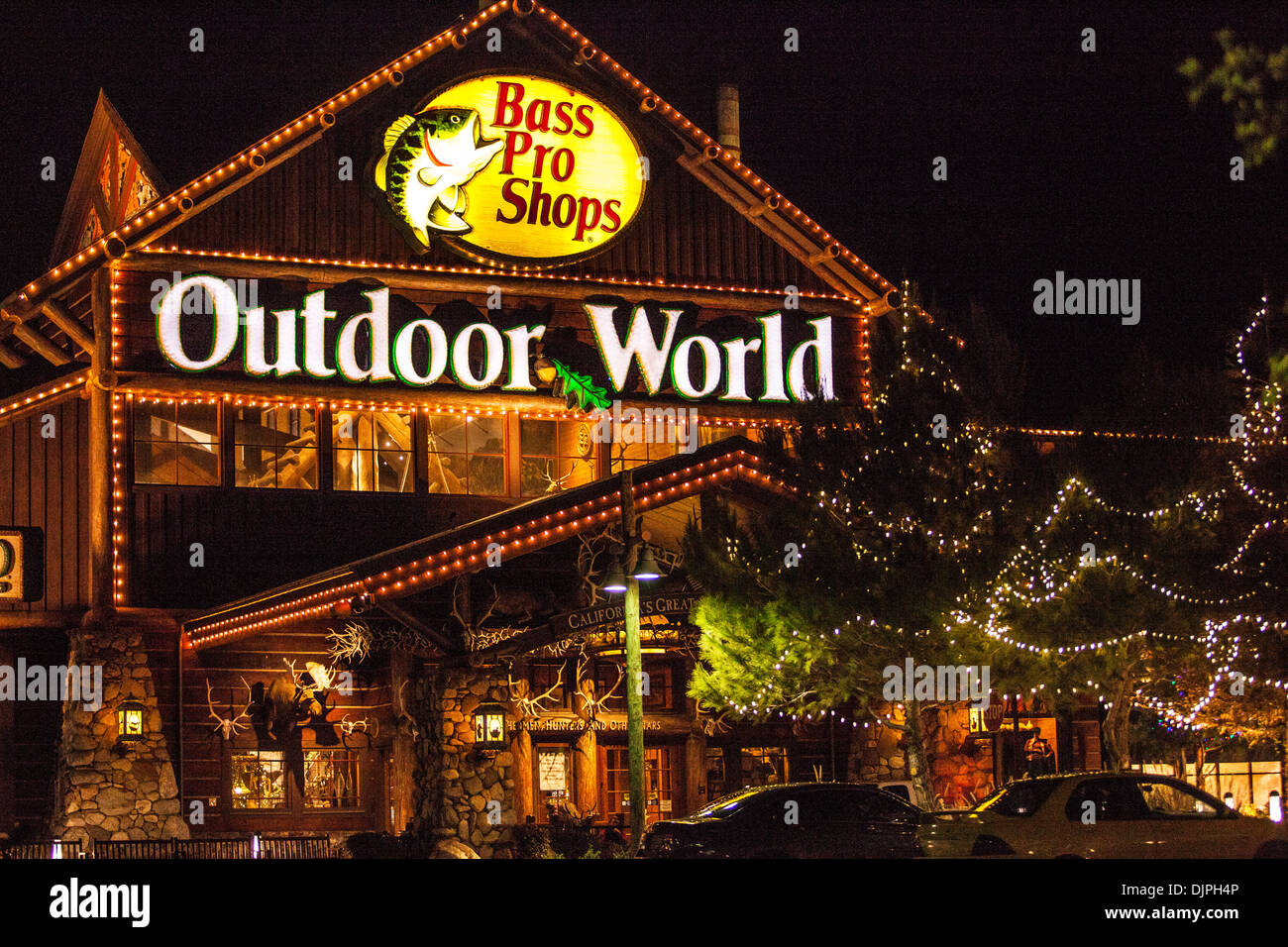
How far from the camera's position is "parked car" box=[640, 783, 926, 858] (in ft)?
58.5

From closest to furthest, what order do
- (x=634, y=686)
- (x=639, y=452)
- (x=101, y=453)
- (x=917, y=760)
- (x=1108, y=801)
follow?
(x=1108, y=801), (x=634, y=686), (x=917, y=760), (x=101, y=453), (x=639, y=452)

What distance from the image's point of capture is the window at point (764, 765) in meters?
27.0

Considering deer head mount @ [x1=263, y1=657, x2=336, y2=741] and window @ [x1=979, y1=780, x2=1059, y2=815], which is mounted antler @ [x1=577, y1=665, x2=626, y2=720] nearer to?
deer head mount @ [x1=263, y1=657, x2=336, y2=741]

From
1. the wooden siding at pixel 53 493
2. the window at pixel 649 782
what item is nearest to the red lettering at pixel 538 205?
the wooden siding at pixel 53 493

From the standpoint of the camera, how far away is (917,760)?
22062mm

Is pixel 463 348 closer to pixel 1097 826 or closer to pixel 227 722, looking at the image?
pixel 227 722

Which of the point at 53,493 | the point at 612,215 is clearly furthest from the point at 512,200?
the point at 53,493

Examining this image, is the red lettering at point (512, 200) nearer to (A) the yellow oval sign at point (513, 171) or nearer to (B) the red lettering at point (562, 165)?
(A) the yellow oval sign at point (513, 171)

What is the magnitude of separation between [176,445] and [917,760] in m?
12.1

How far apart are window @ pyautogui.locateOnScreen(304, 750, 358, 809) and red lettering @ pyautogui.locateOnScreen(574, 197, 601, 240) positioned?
933 cm

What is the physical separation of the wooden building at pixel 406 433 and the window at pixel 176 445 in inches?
1.9

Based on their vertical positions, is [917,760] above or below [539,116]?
below

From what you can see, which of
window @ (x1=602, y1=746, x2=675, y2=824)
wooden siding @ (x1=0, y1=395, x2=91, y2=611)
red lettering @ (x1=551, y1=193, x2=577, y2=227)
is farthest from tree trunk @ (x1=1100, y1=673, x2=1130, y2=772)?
wooden siding @ (x1=0, y1=395, x2=91, y2=611)
